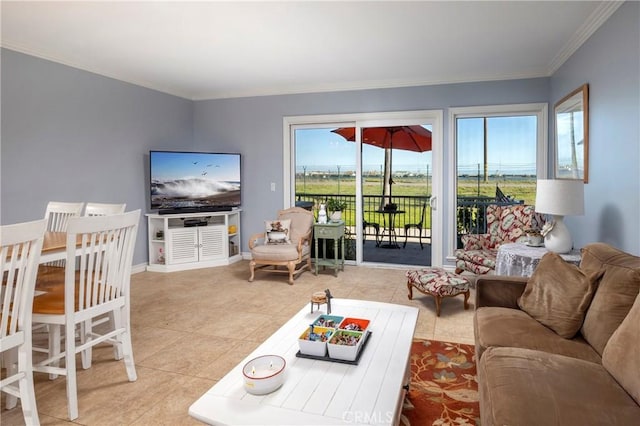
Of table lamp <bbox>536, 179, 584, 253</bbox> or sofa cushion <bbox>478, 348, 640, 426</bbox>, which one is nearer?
sofa cushion <bbox>478, 348, 640, 426</bbox>

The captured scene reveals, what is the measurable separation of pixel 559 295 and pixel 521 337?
1.19 ft

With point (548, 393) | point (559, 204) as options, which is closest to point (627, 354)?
point (548, 393)

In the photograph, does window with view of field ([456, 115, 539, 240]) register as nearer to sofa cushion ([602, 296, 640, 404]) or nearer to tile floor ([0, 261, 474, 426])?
tile floor ([0, 261, 474, 426])

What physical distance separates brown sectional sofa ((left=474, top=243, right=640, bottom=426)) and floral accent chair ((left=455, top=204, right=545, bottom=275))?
1.62m

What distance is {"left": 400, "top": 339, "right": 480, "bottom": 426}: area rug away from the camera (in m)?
2.02

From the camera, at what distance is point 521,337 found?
1998mm

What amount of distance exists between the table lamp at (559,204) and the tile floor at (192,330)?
955mm

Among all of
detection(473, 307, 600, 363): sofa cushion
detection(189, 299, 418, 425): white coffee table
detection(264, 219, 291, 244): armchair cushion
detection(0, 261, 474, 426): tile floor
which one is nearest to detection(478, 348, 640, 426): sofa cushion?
detection(473, 307, 600, 363): sofa cushion

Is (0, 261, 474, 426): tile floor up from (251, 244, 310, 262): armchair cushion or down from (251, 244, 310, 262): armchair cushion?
down

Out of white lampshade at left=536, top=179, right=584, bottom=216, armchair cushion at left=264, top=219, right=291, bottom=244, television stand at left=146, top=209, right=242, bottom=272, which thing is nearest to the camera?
white lampshade at left=536, top=179, right=584, bottom=216

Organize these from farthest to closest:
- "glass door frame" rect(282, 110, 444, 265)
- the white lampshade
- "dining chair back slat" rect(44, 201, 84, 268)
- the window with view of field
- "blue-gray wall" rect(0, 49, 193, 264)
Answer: "glass door frame" rect(282, 110, 444, 265)
the window with view of field
"blue-gray wall" rect(0, 49, 193, 264)
"dining chair back slat" rect(44, 201, 84, 268)
the white lampshade

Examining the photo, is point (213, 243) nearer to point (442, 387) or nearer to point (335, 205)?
point (335, 205)

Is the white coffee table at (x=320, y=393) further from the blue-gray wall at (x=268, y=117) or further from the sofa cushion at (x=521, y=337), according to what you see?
the blue-gray wall at (x=268, y=117)

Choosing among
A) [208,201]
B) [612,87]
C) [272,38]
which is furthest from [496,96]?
[208,201]
